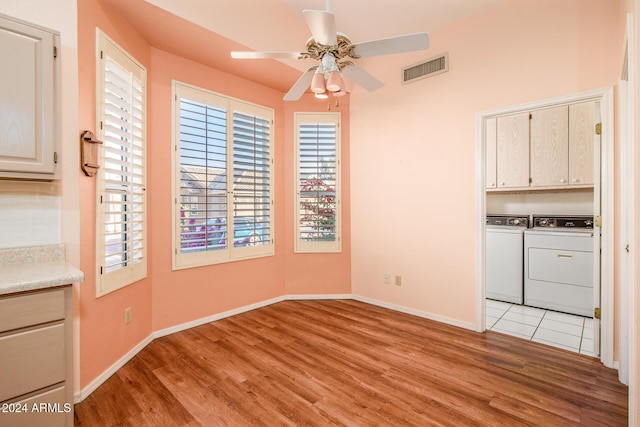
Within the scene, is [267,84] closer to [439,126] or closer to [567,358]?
[439,126]

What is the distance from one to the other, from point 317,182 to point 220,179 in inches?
51.7

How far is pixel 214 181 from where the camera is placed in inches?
131

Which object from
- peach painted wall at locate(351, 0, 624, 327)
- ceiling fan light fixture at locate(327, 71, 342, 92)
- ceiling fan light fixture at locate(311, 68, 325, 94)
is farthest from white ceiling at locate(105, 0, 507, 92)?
ceiling fan light fixture at locate(327, 71, 342, 92)

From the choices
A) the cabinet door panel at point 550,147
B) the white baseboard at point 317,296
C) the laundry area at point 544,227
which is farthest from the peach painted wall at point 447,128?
the cabinet door panel at point 550,147

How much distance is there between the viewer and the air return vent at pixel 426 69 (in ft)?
10.7

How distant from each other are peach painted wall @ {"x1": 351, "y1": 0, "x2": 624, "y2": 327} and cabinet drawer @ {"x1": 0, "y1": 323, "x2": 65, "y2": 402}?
Result: 3184mm

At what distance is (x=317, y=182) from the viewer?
162 inches

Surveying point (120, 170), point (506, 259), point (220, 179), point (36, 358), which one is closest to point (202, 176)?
point (220, 179)

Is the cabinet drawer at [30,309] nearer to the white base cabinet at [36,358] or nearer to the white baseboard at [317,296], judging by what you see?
the white base cabinet at [36,358]

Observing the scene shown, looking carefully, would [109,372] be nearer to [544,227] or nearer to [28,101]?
[28,101]

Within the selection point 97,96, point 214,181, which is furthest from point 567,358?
point 97,96

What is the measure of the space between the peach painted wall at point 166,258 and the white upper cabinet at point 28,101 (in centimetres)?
31

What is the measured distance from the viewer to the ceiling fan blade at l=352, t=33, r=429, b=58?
5.86 feet

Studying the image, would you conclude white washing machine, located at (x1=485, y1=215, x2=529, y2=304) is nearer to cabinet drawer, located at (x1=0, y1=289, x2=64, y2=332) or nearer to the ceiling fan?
the ceiling fan
